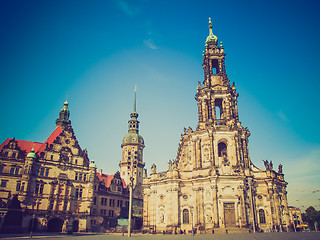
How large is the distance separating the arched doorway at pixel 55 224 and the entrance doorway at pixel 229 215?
105 ft

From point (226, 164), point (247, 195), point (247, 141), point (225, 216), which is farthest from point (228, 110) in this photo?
point (225, 216)

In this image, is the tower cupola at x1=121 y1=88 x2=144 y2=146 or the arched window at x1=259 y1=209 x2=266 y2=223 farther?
the tower cupola at x1=121 y1=88 x2=144 y2=146

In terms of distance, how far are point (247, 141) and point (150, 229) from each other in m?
25.6

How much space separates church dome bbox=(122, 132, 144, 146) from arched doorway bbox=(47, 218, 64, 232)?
3859 cm

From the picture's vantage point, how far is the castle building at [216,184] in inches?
1802

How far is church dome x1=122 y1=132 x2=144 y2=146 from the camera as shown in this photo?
88.7m

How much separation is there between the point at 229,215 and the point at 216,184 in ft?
18.1

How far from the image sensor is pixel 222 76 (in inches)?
2286

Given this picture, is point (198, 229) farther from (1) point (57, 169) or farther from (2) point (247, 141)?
(1) point (57, 169)

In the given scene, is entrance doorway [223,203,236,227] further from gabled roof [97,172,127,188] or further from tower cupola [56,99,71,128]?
tower cupola [56,99,71,128]

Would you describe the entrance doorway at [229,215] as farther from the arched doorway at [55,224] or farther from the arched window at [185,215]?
the arched doorway at [55,224]

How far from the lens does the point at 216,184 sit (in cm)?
4650

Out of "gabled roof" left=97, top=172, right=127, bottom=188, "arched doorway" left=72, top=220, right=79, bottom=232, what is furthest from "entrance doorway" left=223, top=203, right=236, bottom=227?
"gabled roof" left=97, top=172, right=127, bottom=188

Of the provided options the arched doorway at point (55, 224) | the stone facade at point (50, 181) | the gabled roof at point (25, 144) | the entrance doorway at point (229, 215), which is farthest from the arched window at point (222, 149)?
the gabled roof at point (25, 144)
